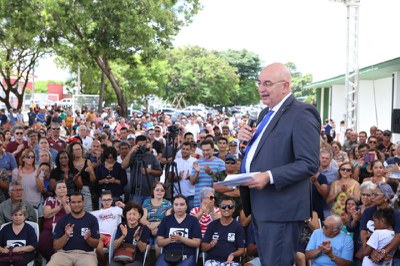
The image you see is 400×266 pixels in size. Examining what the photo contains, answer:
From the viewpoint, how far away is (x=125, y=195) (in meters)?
8.66

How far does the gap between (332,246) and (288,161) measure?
3.89 m

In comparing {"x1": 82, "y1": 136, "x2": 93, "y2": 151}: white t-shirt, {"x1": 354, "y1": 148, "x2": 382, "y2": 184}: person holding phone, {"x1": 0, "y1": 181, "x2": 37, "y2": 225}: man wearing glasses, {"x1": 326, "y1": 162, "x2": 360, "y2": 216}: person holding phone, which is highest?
{"x1": 82, "y1": 136, "x2": 93, "y2": 151}: white t-shirt

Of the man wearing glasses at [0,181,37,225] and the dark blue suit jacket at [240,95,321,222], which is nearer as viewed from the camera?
the dark blue suit jacket at [240,95,321,222]

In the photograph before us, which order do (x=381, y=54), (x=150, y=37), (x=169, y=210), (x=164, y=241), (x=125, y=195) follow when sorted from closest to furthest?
1. (x=164, y=241)
2. (x=169, y=210)
3. (x=125, y=195)
4. (x=381, y=54)
5. (x=150, y=37)

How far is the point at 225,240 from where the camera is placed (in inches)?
261

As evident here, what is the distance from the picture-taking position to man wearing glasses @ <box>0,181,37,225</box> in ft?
23.9

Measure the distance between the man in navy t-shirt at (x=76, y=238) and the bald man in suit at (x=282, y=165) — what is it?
424 cm

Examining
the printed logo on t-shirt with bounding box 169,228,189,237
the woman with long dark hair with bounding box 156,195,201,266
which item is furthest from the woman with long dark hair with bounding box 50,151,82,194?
the printed logo on t-shirt with bounding box 169,228,189,237

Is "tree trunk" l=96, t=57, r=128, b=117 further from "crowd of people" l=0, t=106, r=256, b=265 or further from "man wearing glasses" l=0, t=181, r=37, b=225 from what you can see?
"man wearing glasses" l=0, t=181, r=37, b=225

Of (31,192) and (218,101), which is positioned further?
(218,101)

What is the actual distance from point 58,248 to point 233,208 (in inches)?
82.8

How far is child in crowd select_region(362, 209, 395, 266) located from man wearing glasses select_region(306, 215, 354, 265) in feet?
1.08

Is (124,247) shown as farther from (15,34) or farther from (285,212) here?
(15,34)

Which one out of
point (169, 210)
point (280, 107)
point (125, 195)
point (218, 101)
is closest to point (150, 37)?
point (125, 195)
